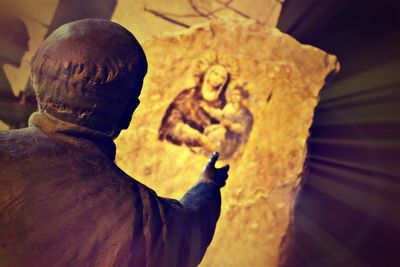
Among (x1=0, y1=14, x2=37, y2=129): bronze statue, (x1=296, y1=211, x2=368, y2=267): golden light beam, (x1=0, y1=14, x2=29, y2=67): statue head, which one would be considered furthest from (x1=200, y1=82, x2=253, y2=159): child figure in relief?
(x1=0, y1=14, x2=29, y2=67): statue head

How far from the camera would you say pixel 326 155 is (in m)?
3.67

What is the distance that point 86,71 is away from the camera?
3.01 ft

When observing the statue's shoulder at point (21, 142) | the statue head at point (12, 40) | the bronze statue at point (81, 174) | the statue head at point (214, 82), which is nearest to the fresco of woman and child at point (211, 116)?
the statue head at point (214, 82)

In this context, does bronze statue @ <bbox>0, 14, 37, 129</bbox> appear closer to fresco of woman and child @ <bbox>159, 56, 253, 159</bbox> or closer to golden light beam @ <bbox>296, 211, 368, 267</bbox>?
fresco of woman and child @ <bbox>159, 56, 253, 159</bbox>

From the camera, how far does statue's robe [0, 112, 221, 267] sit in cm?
81

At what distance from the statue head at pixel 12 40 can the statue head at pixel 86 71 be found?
3.20m

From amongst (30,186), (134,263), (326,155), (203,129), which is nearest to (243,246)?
(203,129)

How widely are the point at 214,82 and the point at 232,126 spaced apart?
1.28 ft

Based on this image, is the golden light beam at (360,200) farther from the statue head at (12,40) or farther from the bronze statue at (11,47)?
the statue head at (12,40)

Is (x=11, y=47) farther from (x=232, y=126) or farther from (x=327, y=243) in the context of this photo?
(x=327, y=243)

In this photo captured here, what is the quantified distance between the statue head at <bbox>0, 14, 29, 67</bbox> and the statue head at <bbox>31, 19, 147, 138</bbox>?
320cm

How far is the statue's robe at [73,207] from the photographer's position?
81 centimetres

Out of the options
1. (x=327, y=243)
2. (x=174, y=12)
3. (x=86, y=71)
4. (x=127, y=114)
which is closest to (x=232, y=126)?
(x=327, y=243)

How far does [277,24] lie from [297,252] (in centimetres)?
218
